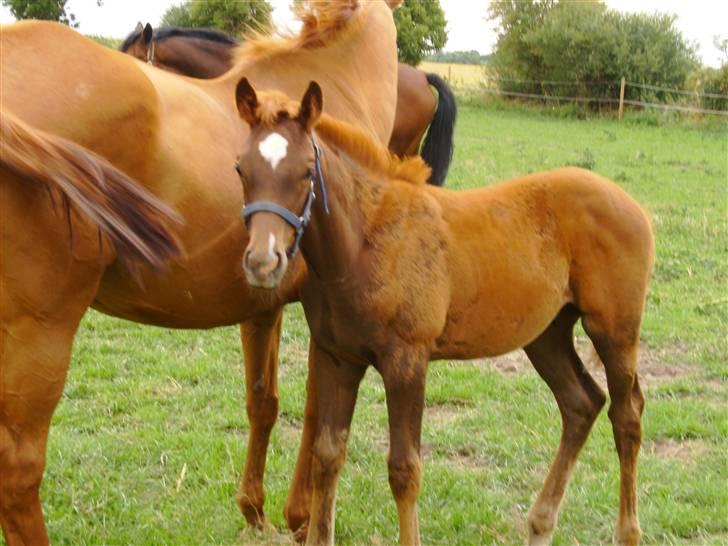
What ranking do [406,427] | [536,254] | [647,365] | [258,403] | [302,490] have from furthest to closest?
[647,365], [258,403], [302,490], [536,254], [406,427]

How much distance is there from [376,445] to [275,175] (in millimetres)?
2234

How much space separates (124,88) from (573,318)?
201cm

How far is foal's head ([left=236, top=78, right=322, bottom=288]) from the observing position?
8.45 ft

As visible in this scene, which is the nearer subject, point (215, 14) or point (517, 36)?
point (215, 14)

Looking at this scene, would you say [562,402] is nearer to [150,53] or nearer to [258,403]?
[258,403]

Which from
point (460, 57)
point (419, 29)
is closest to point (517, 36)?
point (419, 29)

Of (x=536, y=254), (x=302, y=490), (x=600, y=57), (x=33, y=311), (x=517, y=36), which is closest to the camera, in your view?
(x=33, y=311)

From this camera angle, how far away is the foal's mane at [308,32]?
3803mm

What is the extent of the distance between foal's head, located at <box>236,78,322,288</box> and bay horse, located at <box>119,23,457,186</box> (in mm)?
2696

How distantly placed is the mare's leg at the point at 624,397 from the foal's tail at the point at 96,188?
5.63 ft

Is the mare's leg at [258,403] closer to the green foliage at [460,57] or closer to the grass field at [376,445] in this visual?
the grass field at [376,445]

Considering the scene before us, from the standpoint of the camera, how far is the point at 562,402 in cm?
381

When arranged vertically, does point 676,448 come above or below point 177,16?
below

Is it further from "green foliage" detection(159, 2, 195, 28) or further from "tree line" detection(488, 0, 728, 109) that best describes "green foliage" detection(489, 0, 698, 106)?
"green foliage" detection(159, 2, 195, 28)
